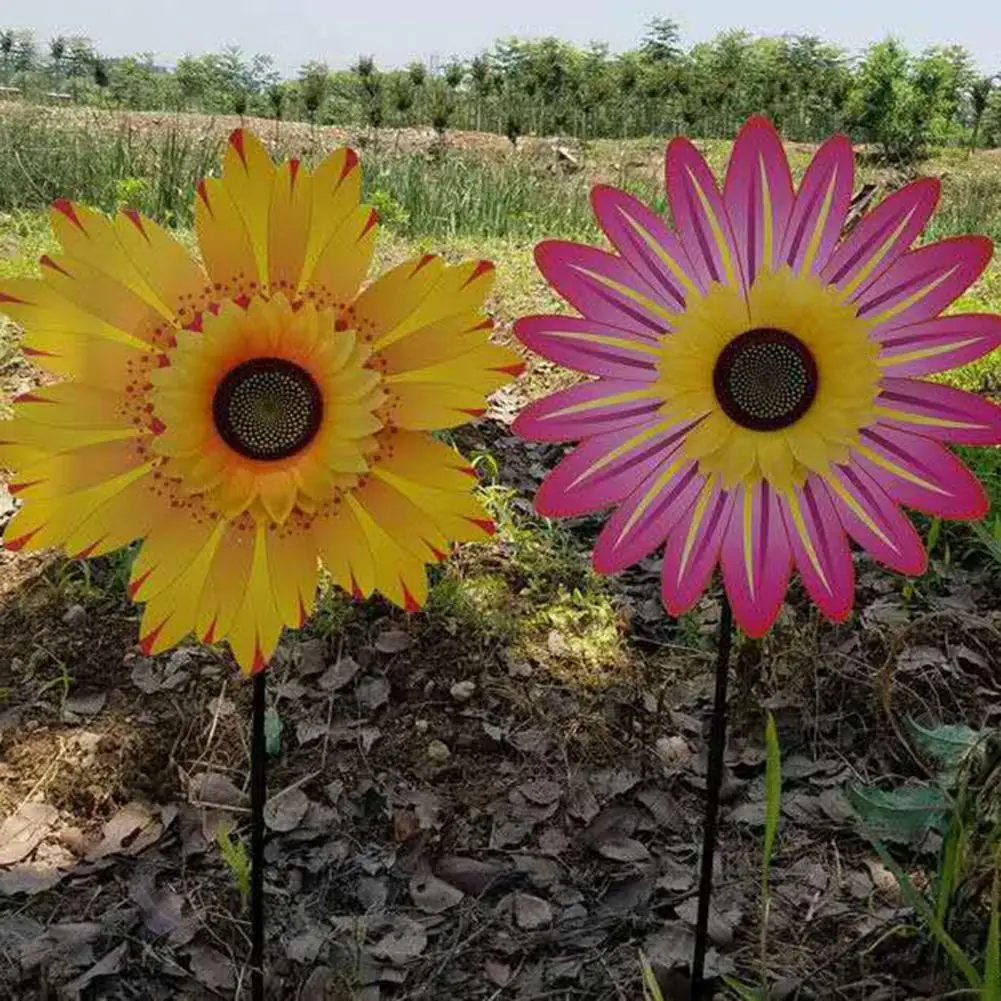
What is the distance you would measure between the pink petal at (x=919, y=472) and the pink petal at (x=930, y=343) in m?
0.06

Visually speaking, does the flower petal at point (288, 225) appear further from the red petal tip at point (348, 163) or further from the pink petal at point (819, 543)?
the pink petal at point (819, 543)

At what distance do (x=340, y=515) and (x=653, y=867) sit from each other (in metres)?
0.96

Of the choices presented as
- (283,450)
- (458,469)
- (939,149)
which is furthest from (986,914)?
(939,149)

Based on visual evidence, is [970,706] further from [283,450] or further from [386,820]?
[283,450]

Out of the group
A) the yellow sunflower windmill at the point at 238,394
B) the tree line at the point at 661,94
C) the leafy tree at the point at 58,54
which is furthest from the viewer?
the leafy tree at the point at 58,54

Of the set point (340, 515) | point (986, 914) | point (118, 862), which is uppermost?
point (340, 515)

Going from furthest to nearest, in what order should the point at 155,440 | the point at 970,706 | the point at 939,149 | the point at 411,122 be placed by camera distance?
the point at 939,149
the point at 411,122
the point at 970,706
the point at 155,440

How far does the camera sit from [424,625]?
2240mm

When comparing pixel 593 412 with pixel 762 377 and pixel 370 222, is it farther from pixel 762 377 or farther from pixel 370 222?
pixel 370 222

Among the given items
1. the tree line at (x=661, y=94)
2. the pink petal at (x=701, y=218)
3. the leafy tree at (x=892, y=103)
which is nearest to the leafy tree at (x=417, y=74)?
the tree line at (x=661, y=94)

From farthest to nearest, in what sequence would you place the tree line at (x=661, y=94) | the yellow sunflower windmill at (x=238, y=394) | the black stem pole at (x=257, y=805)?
the tree line at (x=661, y=94), the black stem pole at (x=257, y=805), the yellow sunflower windmill at (x=238, y=394)

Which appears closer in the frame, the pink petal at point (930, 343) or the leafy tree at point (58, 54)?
the pink petal at point (930, 343)

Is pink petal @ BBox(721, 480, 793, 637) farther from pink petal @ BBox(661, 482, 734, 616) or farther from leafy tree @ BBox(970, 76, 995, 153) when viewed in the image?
leafy tree @ BBox(970, 76, 995, 153)

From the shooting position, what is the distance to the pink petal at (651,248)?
1076 mm
